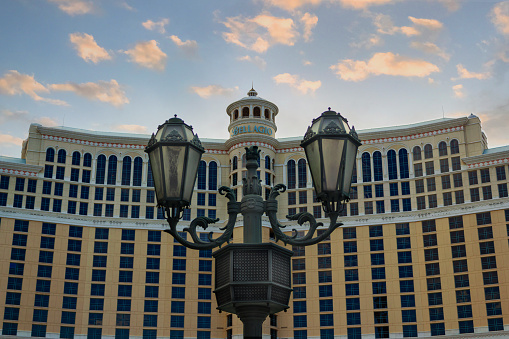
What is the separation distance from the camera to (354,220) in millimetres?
87125

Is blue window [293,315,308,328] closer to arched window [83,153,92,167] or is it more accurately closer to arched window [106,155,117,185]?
arched window [106,155,117,185]

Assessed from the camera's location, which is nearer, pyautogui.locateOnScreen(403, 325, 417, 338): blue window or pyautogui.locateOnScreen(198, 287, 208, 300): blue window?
pyautogui.locateOnScreen(403, 325, 417, 338): blue window

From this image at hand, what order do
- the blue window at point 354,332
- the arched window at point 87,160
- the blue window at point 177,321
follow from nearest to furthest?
the blue window at point 354,332 → the blue window at point 177,321 → the arched window at point 87,160

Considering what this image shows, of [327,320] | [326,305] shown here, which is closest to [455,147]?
[326,305]

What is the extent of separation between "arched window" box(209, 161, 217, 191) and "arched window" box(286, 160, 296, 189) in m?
10.4

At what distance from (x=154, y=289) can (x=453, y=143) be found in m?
44.4

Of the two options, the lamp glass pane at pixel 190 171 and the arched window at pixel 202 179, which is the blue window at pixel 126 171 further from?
the lamp glass pane at pixel 190 171

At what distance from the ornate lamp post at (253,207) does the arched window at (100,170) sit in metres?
82.5

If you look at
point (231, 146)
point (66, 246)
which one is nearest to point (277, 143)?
point (231, 146)

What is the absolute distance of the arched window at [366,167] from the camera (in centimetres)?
8994

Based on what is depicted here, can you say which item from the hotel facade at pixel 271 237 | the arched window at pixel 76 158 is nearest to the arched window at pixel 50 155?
the hotel facade at pixel 271 237

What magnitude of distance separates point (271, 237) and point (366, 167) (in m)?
16.5

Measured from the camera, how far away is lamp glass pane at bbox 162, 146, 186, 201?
9867 mm

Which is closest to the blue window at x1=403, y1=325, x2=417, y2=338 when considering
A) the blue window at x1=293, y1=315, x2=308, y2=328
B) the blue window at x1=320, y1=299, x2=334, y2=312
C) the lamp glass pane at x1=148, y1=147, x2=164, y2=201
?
the blue window at x1=320, y1=299, x2=334, y2=312
